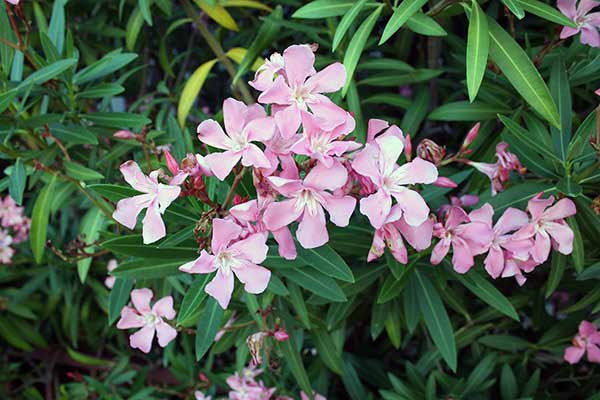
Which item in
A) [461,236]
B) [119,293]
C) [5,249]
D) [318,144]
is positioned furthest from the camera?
[5,249]

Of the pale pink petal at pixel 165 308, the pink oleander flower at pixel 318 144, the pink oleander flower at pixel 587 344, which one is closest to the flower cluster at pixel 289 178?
the pink oleander flower at pixel 318 144

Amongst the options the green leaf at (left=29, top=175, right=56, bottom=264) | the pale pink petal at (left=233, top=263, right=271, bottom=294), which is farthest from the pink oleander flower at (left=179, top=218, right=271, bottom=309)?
the green leaf at (left=29, top=175, right=56, bottom=264)

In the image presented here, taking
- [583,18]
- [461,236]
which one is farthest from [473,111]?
[461,236]

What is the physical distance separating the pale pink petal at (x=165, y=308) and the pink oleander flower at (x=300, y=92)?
53 cm

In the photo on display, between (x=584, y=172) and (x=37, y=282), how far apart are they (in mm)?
1685

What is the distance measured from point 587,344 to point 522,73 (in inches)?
25.3

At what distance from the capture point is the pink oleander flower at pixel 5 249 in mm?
1918

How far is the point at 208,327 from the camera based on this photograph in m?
1.14

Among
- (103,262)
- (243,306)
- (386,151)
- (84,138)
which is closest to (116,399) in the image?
(103,262)

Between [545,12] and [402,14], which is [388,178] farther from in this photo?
[545,12]

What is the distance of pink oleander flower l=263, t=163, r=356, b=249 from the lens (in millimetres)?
797

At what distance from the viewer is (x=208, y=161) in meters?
0.83


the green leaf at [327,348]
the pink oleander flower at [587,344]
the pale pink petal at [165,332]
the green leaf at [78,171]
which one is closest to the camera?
the pale pink petal at [165,332]

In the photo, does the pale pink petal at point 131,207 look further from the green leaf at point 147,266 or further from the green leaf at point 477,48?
the green leaf at point 477,48
